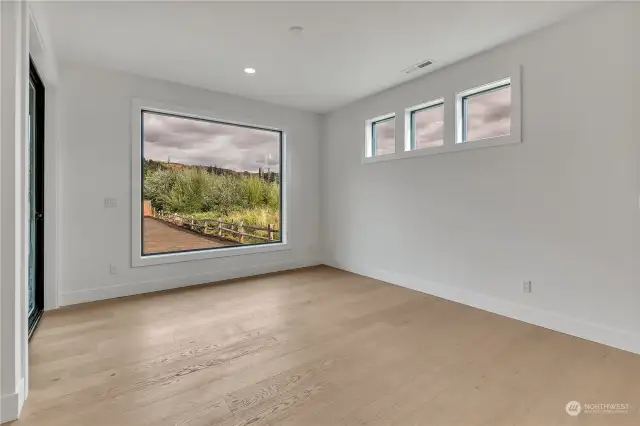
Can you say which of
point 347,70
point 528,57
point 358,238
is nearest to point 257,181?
point 358,238

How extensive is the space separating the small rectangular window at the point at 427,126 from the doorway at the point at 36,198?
13.1ft

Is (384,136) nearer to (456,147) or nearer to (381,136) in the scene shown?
(381,136)

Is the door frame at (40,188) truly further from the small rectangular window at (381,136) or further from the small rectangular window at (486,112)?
the small rectangular window at (486,112)

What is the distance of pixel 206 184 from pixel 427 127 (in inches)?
122

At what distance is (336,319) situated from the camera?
3.23 m

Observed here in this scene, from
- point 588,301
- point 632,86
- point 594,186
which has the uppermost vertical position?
point 632,86

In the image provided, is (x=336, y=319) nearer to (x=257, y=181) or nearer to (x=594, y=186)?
(x=594, y=186)

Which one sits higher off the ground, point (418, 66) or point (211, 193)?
point (418, 66)

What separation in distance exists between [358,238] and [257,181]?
1819 millimetres

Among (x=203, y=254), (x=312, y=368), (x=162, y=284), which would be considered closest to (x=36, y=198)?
(x=162, y=284)

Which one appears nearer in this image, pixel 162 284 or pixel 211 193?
pixel 162 284

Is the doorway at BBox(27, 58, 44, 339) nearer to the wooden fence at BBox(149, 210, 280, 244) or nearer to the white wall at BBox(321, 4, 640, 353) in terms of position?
the wooden fence at BBox(149, 210, 280, 244)

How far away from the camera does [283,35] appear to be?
3021 mm

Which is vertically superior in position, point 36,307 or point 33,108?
point 33,108
